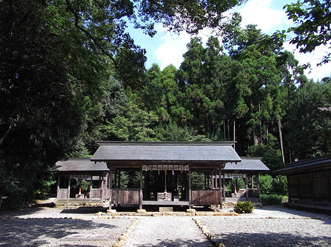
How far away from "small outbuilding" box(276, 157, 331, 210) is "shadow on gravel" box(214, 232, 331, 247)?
7128 mm

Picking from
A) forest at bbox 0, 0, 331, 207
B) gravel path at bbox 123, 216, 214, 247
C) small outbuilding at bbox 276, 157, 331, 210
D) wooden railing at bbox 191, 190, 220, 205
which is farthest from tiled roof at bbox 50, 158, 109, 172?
small outbuilding at bbox 276, 157, 331, 210

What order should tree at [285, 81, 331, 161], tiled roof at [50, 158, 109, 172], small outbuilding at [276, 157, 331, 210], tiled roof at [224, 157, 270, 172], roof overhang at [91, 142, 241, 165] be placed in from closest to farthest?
small outbuilding at [276, 157, 331, 210], roof overhang at [91, 142, 241, 165], tiled roof at [50, 158, 109, 172], tiled roof at [224, 157, 270, 172], tree at [285, 81, 331, 161]

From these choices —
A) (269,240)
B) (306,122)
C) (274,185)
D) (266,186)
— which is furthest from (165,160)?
(306,122)

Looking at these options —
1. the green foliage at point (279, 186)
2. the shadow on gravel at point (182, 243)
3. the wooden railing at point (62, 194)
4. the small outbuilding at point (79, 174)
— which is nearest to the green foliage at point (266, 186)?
the green foliage at point (279, 186)

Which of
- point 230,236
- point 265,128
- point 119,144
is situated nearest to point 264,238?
point 230,236

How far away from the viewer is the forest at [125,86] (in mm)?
6660

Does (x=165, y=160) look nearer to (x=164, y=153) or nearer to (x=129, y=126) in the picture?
(x=164, y=153)

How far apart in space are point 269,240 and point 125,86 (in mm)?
6412

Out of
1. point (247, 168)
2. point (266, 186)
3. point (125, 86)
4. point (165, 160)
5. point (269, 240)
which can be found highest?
point (125, 86)

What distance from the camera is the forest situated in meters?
6.66

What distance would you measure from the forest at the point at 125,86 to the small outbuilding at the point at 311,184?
19.8 ft

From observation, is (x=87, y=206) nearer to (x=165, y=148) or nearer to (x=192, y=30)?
(x=165, y=148)

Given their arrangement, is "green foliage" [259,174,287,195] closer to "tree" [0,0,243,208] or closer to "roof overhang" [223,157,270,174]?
"roof overhang" [223,157,270,174]

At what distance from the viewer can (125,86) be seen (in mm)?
8906
